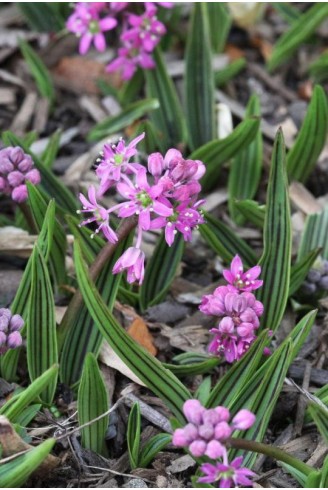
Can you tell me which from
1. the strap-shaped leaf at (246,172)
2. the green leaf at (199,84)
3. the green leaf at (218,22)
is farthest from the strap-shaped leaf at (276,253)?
the green leaf at (218,22)

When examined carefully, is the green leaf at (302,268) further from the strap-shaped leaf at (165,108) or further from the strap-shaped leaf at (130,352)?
the strap-shaped leaf at (165,108)

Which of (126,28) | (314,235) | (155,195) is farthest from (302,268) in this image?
(126,28)

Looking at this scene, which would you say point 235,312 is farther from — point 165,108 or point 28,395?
point 165,108

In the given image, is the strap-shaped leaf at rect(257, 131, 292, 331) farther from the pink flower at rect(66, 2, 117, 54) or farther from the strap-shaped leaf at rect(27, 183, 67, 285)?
the pink flower at rect(66, 2, 117, 54)

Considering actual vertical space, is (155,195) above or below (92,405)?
above

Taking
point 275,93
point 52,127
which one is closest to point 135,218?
point 52,127
